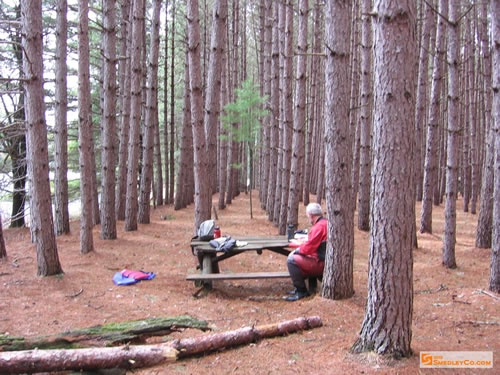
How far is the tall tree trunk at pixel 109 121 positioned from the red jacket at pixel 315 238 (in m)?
6.39

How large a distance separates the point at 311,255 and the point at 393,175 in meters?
2.89

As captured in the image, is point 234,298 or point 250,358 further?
point 234,298

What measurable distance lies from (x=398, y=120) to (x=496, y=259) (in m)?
3.82

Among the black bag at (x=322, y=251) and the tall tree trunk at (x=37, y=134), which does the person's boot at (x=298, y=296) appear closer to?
the black bag at (x=322, y=251)

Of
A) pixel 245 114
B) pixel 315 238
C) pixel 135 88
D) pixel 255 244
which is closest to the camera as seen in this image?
pixel 315 238

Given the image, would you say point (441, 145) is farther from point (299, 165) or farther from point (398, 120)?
point (398, 120)

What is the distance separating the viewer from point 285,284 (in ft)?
24.1

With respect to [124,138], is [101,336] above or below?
below

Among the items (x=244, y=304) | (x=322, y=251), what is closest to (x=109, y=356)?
(x=244, y=304)

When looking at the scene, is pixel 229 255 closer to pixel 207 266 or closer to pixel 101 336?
pixel 207 266

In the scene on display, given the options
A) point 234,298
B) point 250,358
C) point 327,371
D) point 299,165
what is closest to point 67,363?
point 250,358

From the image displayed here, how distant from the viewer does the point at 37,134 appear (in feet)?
22.0

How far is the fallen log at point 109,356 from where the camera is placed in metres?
3.49

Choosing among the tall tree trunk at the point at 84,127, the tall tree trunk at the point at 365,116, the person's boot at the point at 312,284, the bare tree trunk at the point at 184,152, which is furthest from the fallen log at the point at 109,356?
the bare tree trunk at the point at 184,152
